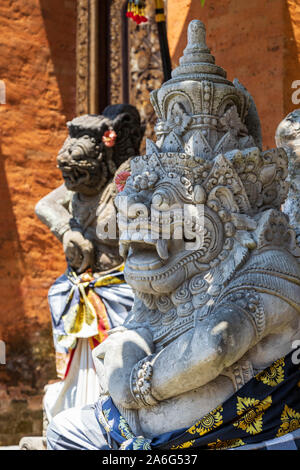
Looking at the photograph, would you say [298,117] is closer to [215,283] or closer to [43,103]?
[215,283]

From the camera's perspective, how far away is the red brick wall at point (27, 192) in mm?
6738

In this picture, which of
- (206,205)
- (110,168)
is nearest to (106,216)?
(110,168)

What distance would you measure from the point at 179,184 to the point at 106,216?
187 centimetres

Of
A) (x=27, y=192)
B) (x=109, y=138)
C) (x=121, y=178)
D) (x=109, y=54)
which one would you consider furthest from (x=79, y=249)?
(x=109, y=54)

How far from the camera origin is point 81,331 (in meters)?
4.80

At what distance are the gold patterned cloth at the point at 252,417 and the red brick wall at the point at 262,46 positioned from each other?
283 centimetres

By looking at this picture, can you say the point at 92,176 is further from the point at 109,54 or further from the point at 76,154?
the point at 109,54

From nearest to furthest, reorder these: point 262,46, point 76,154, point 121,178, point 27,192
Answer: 1. point 121,178
2. point 76,154
3. point 262,46
4. point 27,192

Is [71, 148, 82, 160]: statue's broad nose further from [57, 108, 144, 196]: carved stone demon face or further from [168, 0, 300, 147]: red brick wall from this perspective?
[168, 0, 300, 147]: red brick wall

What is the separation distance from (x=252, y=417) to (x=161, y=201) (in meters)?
0.86

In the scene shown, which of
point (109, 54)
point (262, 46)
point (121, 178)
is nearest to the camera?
point (121, 178)

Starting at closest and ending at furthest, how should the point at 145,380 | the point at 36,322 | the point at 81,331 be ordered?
the point at 145,380 → the point at 81,331 → the point at 36,322

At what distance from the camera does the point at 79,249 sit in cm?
488

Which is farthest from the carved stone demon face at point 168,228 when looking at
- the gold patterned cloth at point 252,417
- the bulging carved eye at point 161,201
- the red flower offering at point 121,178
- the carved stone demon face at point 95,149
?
the carved stone demon face at point 95,149
